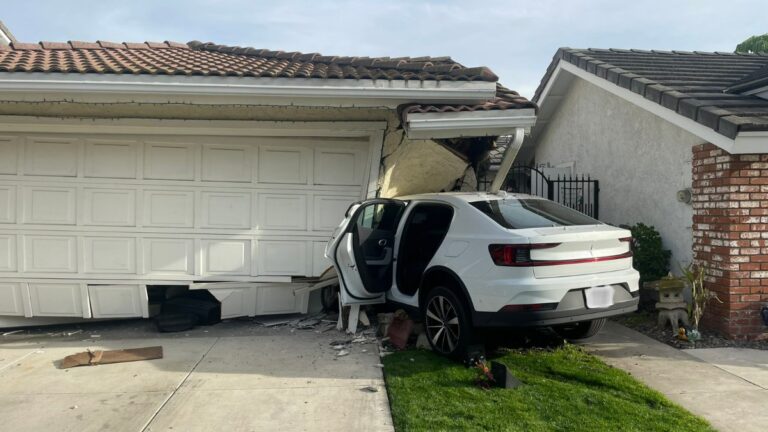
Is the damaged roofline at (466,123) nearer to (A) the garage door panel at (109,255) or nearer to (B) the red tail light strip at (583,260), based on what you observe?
(B) the red tail light strip at (583,260)

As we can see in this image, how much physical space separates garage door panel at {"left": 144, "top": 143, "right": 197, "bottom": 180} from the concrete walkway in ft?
17.3

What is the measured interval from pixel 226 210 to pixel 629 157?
244 inches

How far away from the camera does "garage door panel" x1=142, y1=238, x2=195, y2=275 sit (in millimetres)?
6371

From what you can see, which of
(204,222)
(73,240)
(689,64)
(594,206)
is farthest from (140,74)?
(689,64)

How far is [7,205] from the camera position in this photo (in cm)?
623

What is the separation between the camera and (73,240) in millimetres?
6301

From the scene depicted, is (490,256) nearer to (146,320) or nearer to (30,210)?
(146,320)

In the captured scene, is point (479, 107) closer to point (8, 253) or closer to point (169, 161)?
point (169, 161)

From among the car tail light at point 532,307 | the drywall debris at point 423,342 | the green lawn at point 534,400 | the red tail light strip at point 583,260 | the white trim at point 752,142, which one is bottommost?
the green lawn at point 534,400

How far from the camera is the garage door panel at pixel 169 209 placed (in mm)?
6398

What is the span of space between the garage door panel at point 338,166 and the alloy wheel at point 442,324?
8.28ft

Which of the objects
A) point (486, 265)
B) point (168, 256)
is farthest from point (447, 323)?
point (168, 256)

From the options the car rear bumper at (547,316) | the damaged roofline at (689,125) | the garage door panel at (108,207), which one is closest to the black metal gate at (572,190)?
the damaged roofline at (689,125)

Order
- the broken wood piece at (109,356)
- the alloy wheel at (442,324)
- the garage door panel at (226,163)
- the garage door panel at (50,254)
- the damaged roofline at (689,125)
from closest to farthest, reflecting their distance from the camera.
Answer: the alloy wheel at (442,324) → the broken wood piece at (109,356) → the damaged roofline at (689,125) → the garage door panel at (50,254) → the garage door panel at (226,163)
